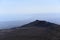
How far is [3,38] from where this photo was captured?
668 centimetres

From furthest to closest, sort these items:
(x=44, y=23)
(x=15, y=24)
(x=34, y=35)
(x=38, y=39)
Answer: (x=15, y=24) → (x=44, y=23) → (x=34, y=35) → (x=38, y=39)

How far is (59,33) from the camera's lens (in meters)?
7.10

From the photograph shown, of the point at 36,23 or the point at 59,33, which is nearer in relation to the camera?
the point at 59,33

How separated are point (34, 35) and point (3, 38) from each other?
1.22 m

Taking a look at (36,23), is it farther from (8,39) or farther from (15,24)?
(8,39)

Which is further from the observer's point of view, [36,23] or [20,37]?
[36,23]

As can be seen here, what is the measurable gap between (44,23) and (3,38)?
10.8ft

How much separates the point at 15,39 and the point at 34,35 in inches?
32.3

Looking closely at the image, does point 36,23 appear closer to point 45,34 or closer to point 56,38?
point 45,34

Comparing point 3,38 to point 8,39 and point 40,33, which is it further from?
point 40,33

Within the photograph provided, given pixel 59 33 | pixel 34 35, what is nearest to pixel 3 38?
pixel 34 35

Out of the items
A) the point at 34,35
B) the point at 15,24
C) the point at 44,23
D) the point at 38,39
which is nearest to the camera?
the point at 38,39

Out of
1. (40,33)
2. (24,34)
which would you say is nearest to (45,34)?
(40,33)

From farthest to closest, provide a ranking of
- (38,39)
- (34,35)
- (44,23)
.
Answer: (44,23) → (34,35) → (38,39)
